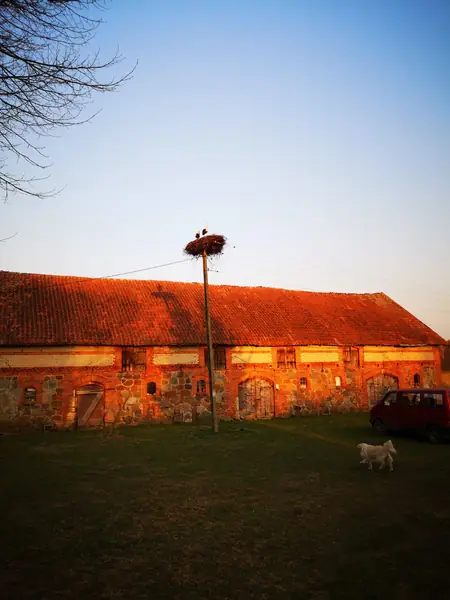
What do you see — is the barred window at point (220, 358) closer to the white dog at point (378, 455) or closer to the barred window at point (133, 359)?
the barred window at point (133, 359)

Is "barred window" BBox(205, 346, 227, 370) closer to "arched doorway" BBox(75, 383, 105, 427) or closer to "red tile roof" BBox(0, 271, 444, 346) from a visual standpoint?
"red tile roof" BBox(0, 271, 444, 346)

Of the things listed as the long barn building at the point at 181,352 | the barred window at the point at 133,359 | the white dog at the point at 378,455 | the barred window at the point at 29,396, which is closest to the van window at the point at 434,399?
the white dog at the point at 378,455

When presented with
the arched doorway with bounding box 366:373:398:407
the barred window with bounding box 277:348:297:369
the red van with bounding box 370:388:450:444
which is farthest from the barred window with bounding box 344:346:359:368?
the red van with bounding box 370:388:450:444

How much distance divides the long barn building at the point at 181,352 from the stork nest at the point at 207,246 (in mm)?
5053

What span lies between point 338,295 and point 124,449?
20.9 m

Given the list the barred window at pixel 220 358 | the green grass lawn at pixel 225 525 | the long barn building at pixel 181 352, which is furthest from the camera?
the barred window at pixel 220 358

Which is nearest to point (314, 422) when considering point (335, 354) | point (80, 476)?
point (335, 354)

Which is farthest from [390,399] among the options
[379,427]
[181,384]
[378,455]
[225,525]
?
[225,525]

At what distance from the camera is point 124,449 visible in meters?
14.5

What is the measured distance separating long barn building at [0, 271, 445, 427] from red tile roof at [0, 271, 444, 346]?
70 millimetres

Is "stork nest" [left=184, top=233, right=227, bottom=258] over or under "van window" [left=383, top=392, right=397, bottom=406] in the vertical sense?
over

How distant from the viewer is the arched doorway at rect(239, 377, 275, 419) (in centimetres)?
2317

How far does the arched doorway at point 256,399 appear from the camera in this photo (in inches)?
912

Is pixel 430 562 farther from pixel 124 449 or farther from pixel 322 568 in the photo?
pixel 124 449
